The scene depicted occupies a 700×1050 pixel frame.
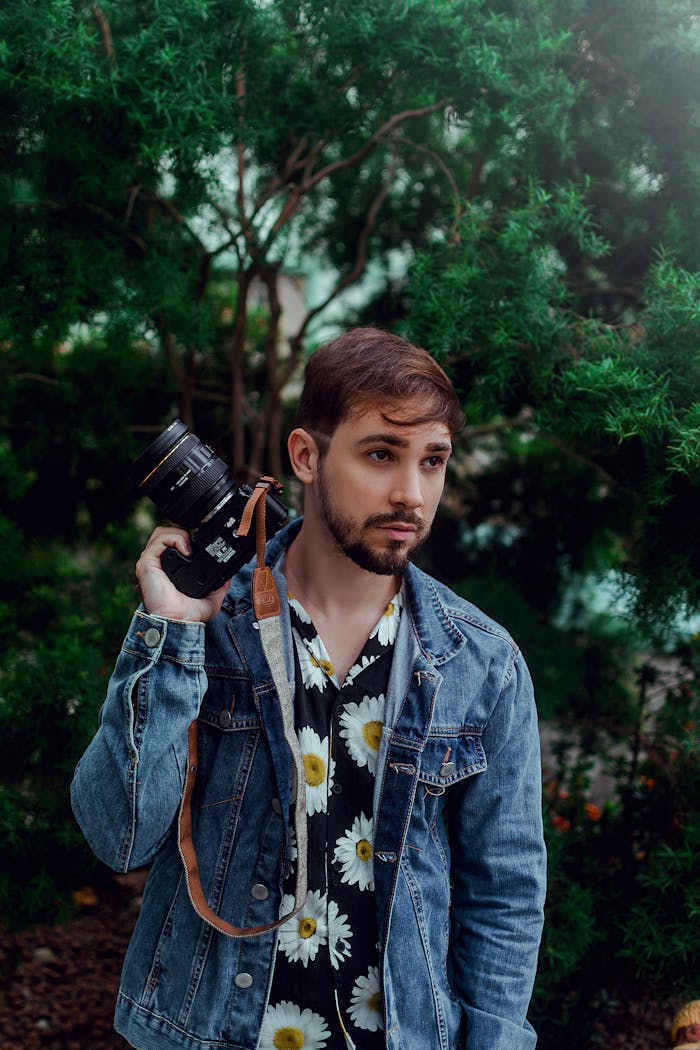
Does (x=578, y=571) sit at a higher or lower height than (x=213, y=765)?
higher

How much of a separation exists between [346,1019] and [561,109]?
2.54 meters

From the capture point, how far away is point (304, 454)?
1.87 meters

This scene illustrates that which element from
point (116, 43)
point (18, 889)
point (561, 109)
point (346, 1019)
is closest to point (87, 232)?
point (116, 43)

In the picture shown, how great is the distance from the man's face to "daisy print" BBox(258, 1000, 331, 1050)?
871mm

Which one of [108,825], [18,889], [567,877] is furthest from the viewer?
[567,877]

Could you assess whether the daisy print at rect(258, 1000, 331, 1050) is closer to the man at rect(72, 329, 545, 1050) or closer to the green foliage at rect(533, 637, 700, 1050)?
the man at rect(72, 329, 545, 1050)

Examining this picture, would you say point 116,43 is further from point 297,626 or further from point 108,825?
point 108,825

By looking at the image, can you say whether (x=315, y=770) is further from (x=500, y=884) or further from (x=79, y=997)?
(x=79, y=997)

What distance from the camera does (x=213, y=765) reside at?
181 cm

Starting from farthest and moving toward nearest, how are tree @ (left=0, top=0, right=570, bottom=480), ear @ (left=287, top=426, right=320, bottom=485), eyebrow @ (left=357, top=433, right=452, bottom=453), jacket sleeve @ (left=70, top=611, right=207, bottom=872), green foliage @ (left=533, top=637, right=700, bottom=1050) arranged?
green foliage @ (left=533, top=637, right=700, bottom=1050)
tree @ (left=0, top=0, right=570, bottom=480)
ear @ (left=287, top=426, right=320, bottom=485)
eyebrow @ (left=357, top=433, right=452, bottom=453)
jacket sleeve @ (left=70, top=611, right=207, bottom=872)

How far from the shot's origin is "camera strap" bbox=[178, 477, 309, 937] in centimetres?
167

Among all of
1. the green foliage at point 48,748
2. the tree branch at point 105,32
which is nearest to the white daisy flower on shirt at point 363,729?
the green foliage at point 48,748

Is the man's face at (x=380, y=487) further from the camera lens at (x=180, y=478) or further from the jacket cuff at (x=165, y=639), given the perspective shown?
the jacket cuff at (x=165, y=639)

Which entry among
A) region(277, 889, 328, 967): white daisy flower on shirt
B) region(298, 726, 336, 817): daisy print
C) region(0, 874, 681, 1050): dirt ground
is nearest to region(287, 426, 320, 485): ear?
region(298, 726, 336, 817): daisy print
